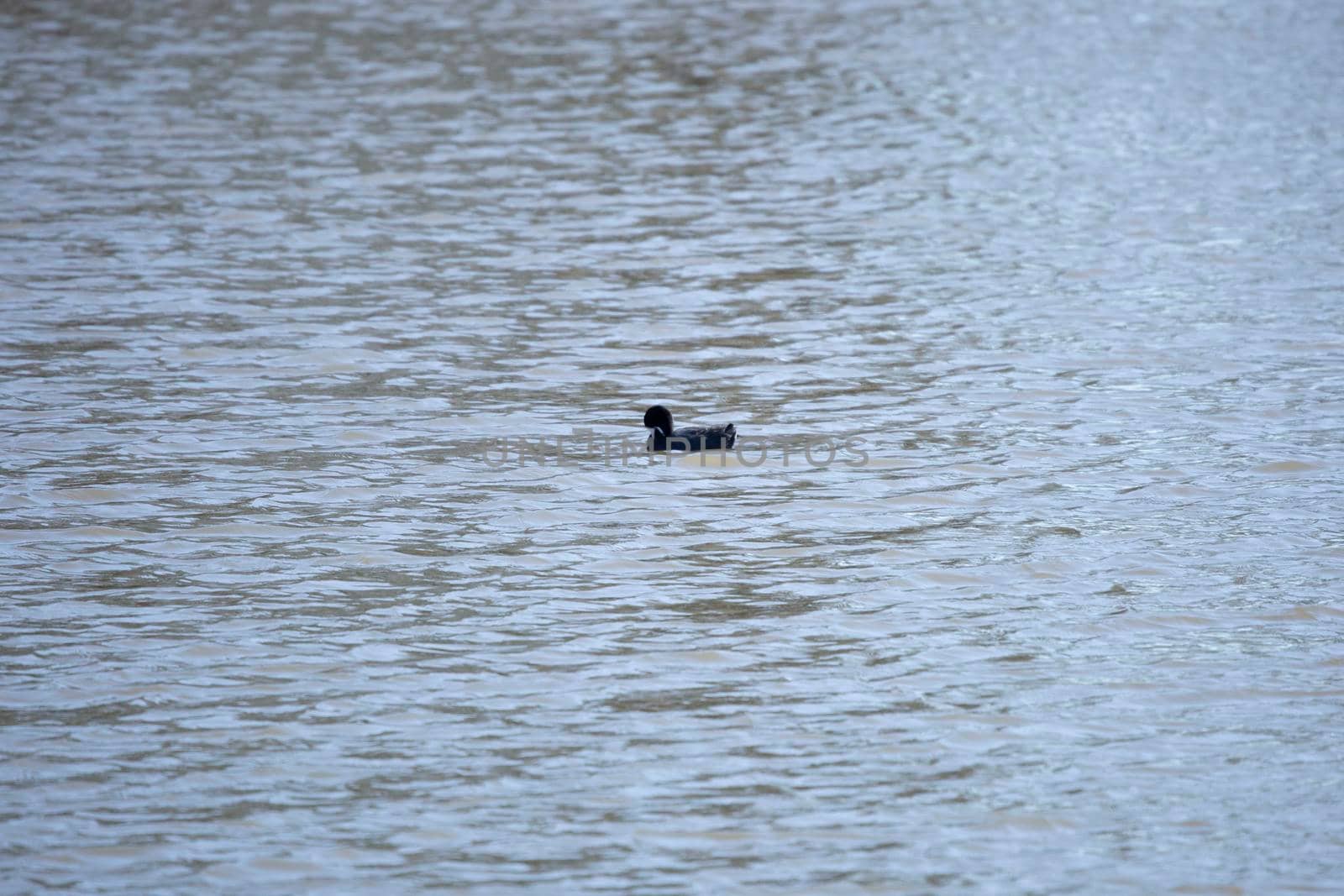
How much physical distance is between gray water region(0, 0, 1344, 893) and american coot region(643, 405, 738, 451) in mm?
157

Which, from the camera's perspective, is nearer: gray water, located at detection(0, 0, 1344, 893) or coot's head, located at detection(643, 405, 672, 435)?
gray water, located at detection(0, 0, 1344, 893)

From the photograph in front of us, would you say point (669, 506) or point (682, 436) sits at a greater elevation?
point (682, 436)

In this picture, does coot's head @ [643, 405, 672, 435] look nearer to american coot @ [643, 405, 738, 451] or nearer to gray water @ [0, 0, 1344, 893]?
american coot @ [643, 405, 738, 451]

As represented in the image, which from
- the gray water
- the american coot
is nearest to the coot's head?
the american coot

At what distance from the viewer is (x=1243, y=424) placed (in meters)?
12.0

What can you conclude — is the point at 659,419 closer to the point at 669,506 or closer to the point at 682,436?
the point at 682,436

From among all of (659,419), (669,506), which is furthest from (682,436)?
(669,506)

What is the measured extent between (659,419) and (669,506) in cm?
80

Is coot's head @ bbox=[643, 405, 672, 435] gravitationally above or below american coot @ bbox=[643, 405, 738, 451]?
above

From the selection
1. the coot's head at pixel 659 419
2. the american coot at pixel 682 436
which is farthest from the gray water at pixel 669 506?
the coot's head at pixel 659 419

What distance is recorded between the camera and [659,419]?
11.3 m

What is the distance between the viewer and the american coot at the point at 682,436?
37.0 ft

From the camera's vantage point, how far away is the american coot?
11266 millimetres

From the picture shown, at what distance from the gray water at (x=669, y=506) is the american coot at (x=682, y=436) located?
0.16 m
